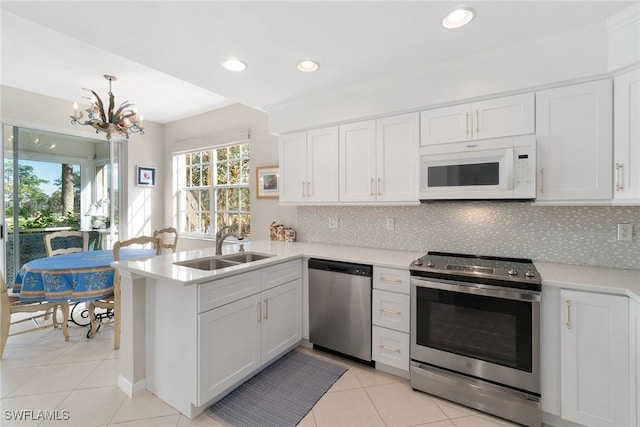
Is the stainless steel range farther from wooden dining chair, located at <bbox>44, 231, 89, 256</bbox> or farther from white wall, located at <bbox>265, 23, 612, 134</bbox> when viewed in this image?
wooden dining chair, located at <bbox>44, 231, 89, 256</bbox>

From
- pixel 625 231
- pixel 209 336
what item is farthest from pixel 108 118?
pixel 625 231

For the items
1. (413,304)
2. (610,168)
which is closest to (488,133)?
(610,168)

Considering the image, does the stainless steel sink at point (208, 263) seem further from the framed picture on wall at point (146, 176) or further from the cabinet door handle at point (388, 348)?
the framed picture on wall at point (146, 176)

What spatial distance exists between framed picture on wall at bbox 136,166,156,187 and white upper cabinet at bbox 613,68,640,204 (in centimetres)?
566

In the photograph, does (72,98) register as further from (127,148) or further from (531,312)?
(531,312)

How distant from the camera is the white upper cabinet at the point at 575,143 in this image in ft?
5.77

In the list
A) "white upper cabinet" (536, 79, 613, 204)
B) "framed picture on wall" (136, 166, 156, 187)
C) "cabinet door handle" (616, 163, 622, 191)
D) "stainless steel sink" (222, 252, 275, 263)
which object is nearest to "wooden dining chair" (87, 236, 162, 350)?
"stainless steel sink" (222, 252, 275, 263)

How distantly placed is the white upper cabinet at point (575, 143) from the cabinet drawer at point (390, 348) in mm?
1425

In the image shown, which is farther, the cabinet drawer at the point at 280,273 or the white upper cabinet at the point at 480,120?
the cabinet drawer at the point at 280,273

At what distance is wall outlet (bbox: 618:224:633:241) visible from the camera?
1904 millimetres

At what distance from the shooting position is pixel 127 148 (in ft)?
15.1

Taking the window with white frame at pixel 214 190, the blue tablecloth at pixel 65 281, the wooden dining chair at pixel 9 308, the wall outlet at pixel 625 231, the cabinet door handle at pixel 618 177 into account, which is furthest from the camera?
the window with white frame at pixel 214 190

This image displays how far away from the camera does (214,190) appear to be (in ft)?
14.6

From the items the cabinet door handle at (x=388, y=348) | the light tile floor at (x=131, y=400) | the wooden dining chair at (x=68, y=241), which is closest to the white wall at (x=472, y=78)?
the cabinet door handle at (x=388, y=348)
